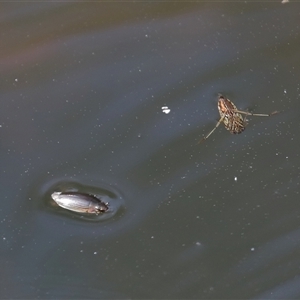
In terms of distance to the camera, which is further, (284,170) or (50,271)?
(284,170)

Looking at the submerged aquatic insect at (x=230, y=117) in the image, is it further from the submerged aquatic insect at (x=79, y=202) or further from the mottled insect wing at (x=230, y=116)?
the submerged aquatic insect at (x=79, y=202)

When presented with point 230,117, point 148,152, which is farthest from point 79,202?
point 230,117

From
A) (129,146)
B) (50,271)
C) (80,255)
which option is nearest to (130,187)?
(129,146)

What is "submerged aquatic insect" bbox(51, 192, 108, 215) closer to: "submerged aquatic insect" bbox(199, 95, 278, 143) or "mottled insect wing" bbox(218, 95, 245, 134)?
"submerged aquatic insect" bbox(199, 95, 278, 143)

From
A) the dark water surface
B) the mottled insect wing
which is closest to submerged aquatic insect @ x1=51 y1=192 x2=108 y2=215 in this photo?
the dark water surface

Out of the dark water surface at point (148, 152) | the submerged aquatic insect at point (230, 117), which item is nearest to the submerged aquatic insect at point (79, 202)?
the dark water surface at point (148, 152)

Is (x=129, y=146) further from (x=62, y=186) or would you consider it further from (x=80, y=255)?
(x=80, y=255)

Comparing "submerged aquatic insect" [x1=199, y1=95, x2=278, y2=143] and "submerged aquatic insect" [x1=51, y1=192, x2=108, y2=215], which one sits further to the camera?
"submerged aquatic insect" [x1=199, y1=95, x2=278, y2=143]
